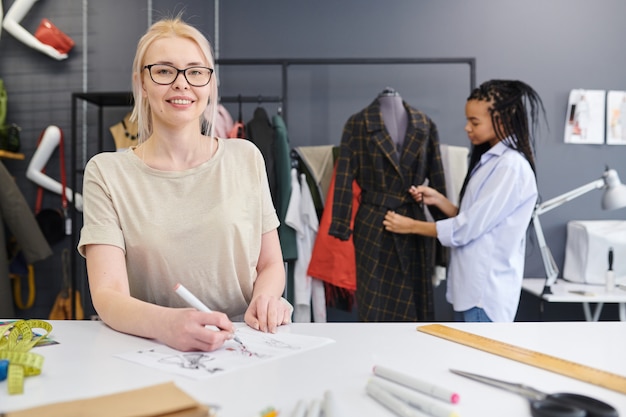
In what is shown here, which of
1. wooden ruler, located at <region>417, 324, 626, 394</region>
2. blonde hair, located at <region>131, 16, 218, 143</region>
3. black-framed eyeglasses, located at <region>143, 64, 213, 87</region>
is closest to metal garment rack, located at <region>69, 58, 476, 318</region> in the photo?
blonde hair, located at <region>131, 16, 218, 143</region>

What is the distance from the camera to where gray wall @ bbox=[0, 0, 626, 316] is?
12.2 feet

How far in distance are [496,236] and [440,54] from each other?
1.77 metres

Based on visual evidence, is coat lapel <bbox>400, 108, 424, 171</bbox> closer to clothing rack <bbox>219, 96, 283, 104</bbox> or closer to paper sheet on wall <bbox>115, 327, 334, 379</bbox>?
clothing rack <bbox>219, 96, 283, 104</bbox>

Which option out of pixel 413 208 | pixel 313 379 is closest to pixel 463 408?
pixel 313 379

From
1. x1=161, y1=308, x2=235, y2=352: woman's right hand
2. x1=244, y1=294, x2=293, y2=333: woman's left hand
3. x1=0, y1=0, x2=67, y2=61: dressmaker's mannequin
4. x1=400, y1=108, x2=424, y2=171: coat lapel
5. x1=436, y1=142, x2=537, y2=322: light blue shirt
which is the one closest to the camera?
x1=161, y1=308, x2=235, y2=352: woman's right hand

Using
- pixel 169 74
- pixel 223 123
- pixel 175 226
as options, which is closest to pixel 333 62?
pixel 223 123

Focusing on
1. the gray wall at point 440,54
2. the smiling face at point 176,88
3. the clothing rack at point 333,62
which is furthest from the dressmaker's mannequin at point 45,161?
the smiling face at point 176,88

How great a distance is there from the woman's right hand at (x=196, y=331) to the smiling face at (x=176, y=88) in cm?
54

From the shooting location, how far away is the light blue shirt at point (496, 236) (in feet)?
7.64

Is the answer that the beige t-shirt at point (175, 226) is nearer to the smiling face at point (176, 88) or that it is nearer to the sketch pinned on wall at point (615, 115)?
the smiling face at point (176, 88)

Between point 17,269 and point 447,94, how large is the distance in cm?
294

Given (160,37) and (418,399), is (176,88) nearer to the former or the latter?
(160,37)

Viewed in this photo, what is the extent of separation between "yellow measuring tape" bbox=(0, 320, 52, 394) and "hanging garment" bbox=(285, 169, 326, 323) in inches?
78.5

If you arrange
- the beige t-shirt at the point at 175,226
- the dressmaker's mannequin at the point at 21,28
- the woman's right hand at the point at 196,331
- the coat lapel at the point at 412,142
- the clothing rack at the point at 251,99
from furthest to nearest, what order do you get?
1. the dressmaker's mannequin at the point at 21,28
2. the clothing rack at the point at 251,99
3. the coat lapel at the point at 412,142
4. the beige t-shirt at the point at 175,226
5. the woman's right hand at the point at 196,331
